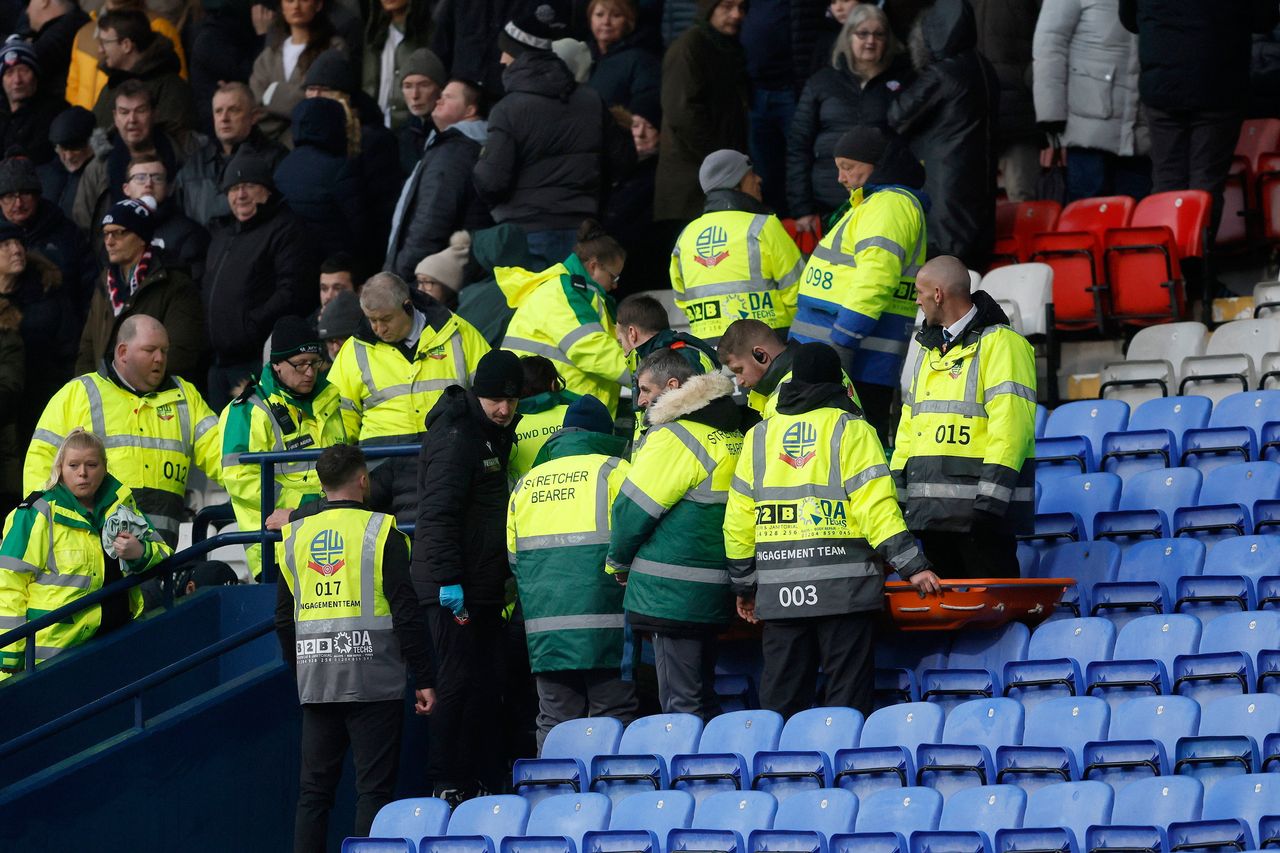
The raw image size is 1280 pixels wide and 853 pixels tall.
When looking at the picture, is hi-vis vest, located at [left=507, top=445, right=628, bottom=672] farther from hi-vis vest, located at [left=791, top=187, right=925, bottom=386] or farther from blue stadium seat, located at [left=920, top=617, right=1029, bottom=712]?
hi-vis vest, located at [left=791, top=187, right=925, bottom=386]

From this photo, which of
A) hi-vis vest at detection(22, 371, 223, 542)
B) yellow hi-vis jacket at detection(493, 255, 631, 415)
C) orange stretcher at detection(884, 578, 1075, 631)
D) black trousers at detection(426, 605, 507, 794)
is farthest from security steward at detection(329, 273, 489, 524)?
orange stretcher at detection(884, 578, 1075, 631)

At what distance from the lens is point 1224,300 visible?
11875 millimetres

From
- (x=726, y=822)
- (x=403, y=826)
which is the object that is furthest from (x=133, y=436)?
(x=726, y=822)

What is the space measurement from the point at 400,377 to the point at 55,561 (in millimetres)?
1790

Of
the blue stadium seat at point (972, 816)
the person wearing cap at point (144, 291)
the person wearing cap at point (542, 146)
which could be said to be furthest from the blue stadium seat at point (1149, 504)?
the person wearing cap at point (144, 291)

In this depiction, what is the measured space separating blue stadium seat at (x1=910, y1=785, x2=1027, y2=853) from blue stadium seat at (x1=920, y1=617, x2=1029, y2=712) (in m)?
1.29

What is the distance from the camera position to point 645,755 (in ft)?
26.5

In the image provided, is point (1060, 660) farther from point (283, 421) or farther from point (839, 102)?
point (839, 102)

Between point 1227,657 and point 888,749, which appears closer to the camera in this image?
point 888,749

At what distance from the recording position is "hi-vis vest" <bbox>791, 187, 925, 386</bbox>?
9.87 metres

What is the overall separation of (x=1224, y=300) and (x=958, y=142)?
1737 mm

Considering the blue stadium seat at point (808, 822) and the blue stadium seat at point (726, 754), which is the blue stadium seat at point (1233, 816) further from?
the blue stadium seat at point (726, 754)

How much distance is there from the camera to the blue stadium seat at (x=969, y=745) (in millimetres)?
7480

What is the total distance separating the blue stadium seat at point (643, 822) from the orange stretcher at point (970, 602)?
4.24 feet
